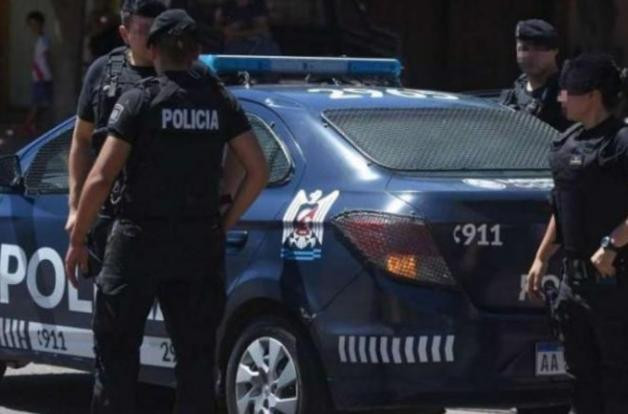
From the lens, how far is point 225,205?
6.93 m

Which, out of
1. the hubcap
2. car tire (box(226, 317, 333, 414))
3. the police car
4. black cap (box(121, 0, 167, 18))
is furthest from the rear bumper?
black cap (box(121, 0, 167, 18))

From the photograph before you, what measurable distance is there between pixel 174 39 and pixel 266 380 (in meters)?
1.66

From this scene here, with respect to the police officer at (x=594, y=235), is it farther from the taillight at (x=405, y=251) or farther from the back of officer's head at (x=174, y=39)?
the back of officer's head at (x=174, y=39)

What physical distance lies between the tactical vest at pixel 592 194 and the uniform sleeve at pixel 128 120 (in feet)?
5.27

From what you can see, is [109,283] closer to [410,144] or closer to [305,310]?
[305,310]

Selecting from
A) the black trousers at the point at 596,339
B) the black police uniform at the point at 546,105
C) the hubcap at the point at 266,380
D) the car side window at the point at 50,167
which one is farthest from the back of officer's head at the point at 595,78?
the car side window at the point at 50,167

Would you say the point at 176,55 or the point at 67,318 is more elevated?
the point at 176,55

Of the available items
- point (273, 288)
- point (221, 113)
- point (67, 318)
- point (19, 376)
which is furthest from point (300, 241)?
point (19, 376)

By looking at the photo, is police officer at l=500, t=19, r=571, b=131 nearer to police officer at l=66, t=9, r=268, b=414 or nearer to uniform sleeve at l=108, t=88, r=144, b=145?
police officer at l=66, t=9, r=268, b=414

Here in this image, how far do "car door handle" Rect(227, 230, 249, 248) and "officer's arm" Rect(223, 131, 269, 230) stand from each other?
75cm

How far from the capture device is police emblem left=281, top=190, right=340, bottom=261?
24.0ft

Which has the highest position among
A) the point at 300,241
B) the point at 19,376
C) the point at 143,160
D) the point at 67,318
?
the point at 143,160

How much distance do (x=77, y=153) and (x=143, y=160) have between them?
0.71m

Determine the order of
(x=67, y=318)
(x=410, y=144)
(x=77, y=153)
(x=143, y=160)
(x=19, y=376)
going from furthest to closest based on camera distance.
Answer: (x=19, y=376), (x=67, y=318), (x=410, y=144), (x=77, y=153), (x=143, y=160)
